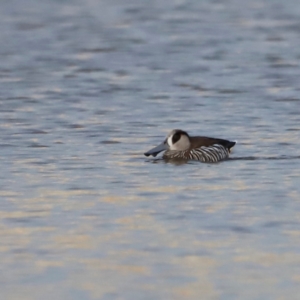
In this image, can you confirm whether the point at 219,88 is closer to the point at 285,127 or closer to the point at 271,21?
the point at 285,127

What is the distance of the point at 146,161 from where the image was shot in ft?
47.6

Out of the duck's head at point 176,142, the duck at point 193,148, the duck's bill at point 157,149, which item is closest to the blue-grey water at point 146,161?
the duck's bill at point 157,149

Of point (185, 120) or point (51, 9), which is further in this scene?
point (51, 9)

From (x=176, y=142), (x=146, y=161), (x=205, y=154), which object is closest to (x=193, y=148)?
(x=176, y=142)

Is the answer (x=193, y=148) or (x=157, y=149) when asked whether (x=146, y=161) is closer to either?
(x=157, y=149)

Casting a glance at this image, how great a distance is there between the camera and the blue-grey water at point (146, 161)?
948cm

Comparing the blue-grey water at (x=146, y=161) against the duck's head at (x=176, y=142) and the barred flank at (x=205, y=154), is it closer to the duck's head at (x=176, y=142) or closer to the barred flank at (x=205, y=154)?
the barred flank at (x=205, y=154)

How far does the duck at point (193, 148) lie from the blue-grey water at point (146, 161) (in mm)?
Result: 208

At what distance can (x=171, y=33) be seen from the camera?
2700 cm

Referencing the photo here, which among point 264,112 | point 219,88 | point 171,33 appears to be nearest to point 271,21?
point 171,33

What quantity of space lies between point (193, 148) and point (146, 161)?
0.74 m

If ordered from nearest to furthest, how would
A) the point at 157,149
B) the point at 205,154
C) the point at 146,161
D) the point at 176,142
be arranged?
the point at 146,161
the point at 205,154
the point at 157,149
the point at 176,142

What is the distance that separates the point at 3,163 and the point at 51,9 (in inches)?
673

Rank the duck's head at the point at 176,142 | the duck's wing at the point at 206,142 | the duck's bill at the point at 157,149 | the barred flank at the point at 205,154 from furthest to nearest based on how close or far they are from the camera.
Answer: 1. the duck's head at the point at 176,142
2. the duck's wing at the point at 206,142
3. the duck's bill at the point at 157,149
4. the barred flank at the point at 205,154
